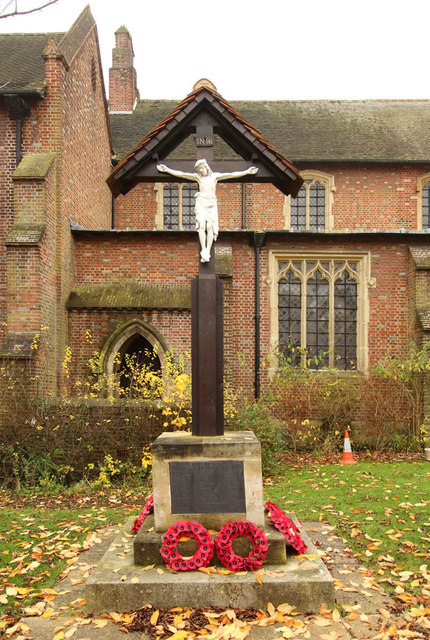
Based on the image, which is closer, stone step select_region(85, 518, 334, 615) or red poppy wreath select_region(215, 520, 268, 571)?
stone step select_region(85, 518, 334, 615)

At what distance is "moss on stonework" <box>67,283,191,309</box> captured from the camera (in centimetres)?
1337

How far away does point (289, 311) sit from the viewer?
1498 centimetres

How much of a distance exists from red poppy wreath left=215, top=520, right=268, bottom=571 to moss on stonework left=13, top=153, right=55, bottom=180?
984 cm

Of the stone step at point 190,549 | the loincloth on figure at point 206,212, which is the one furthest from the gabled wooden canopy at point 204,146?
the stone step at point 190,549

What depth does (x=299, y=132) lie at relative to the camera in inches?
785

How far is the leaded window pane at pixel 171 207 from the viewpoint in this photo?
19.4 meters

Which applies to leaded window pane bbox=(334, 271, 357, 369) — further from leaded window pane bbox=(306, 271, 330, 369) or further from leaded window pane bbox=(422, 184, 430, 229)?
leaded window pane bbox=(422, 184, 430, 229)

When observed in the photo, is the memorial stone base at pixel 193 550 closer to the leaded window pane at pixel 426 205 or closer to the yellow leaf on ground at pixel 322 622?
the yellow leaf on ground at pixel 322 622

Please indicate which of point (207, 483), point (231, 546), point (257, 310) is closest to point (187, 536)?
point (231, 546)

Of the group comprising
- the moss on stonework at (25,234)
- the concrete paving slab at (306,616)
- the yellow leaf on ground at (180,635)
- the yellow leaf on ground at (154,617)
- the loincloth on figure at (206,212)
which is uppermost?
the moss on stonework at (25,234)

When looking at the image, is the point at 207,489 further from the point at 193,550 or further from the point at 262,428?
the point at 262,428

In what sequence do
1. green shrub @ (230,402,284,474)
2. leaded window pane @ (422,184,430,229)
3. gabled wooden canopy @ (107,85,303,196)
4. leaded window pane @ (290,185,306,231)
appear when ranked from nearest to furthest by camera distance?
gabled wooden canopy @ (107,85,303,196)
green shrub @ (230,402,284,474)
leaded window pane @ (422,184,430,229)
leaded window pane @ (290,185,306,231)

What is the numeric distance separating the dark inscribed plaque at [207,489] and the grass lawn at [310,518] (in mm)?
1507

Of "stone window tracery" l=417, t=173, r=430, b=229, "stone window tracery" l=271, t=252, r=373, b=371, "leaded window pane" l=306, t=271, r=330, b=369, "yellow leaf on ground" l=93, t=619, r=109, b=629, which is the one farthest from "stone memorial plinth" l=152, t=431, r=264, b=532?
"stone window tracery" l=417, t=173, r=430, b=229
